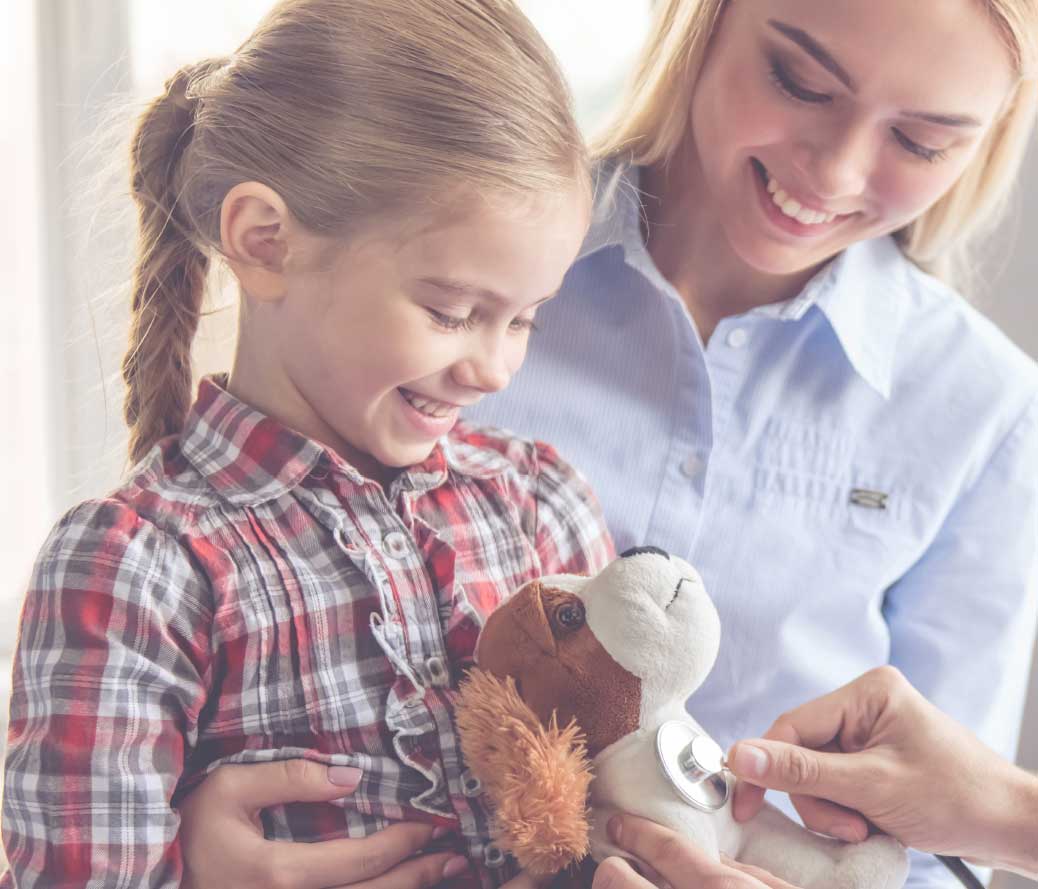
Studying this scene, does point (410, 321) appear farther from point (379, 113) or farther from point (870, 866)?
point (870, 866)

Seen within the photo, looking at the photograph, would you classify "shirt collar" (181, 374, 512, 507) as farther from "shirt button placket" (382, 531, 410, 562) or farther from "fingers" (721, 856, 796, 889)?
"fingers" (721, 856, 796, 889)

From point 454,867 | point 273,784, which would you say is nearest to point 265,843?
point 273,784

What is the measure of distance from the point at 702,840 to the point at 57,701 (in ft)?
1.53

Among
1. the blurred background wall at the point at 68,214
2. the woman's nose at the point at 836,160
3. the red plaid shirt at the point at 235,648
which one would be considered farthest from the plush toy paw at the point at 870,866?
the blurred background wall at the point at 68,214

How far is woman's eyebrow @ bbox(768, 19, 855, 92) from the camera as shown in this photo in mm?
1061

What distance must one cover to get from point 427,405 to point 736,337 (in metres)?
0.45

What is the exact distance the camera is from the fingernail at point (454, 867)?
0.93 meters

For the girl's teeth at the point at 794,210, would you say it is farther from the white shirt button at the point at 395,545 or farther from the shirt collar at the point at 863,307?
the white shirt button at the point at 395,545

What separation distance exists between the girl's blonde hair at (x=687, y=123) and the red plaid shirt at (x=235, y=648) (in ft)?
1.60

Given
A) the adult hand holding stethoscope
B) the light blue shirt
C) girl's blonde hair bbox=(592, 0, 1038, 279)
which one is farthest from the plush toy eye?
girl's blonde hair bbox=(592, 0, 1038, 279)

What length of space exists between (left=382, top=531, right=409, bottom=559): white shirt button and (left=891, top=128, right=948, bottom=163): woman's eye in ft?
1.96

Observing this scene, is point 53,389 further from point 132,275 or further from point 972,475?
point 972,475

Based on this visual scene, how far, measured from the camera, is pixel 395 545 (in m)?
0.98

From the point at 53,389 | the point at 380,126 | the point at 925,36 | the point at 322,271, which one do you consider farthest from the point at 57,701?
the point at 53,389
